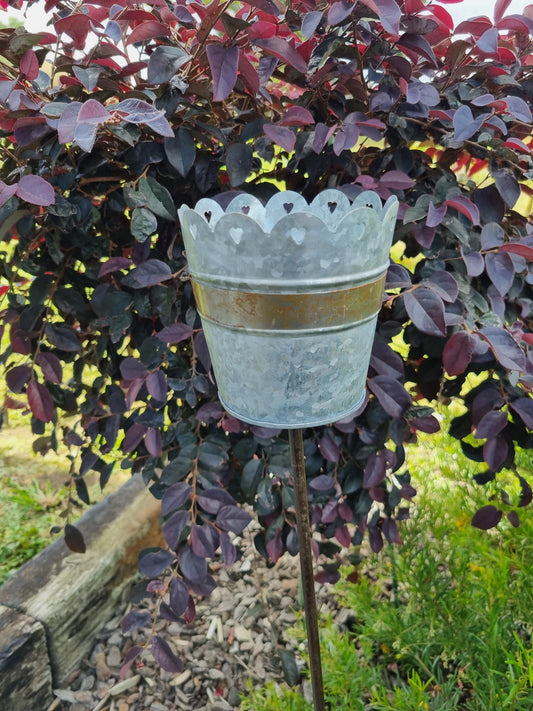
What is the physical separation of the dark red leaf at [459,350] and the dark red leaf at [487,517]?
0.40 meters

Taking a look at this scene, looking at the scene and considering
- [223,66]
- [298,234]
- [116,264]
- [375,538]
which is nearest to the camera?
[298,234]

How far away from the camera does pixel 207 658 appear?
4.41 ft

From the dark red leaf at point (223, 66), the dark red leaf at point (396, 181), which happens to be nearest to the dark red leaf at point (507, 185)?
the dark red leaf at point (396, 181)

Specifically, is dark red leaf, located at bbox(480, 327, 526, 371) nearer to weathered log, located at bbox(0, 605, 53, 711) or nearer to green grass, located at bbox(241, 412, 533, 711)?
green grass, located at bbox(241, 412, 533, 711)

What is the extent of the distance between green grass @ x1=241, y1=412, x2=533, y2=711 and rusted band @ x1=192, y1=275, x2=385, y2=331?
0.78 m

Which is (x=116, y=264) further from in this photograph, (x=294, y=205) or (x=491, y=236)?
(x=491, y=236)

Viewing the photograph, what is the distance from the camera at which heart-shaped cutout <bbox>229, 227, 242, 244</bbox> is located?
51 centimetres

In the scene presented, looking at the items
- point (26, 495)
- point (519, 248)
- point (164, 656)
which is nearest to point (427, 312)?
point (519, 248)

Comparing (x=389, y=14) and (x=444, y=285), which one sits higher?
(x=389, y=14)

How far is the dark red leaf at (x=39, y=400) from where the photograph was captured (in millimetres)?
938

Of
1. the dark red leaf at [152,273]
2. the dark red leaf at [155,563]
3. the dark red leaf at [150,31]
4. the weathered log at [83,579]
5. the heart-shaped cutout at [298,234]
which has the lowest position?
the weathered log at [83,579]

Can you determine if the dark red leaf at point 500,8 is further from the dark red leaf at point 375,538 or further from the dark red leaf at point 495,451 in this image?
the dark red leaf at point 375,538

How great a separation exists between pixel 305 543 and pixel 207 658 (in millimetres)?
774

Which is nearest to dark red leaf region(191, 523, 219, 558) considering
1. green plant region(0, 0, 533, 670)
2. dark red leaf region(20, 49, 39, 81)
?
green plant region(0, 0, 533, 670)
